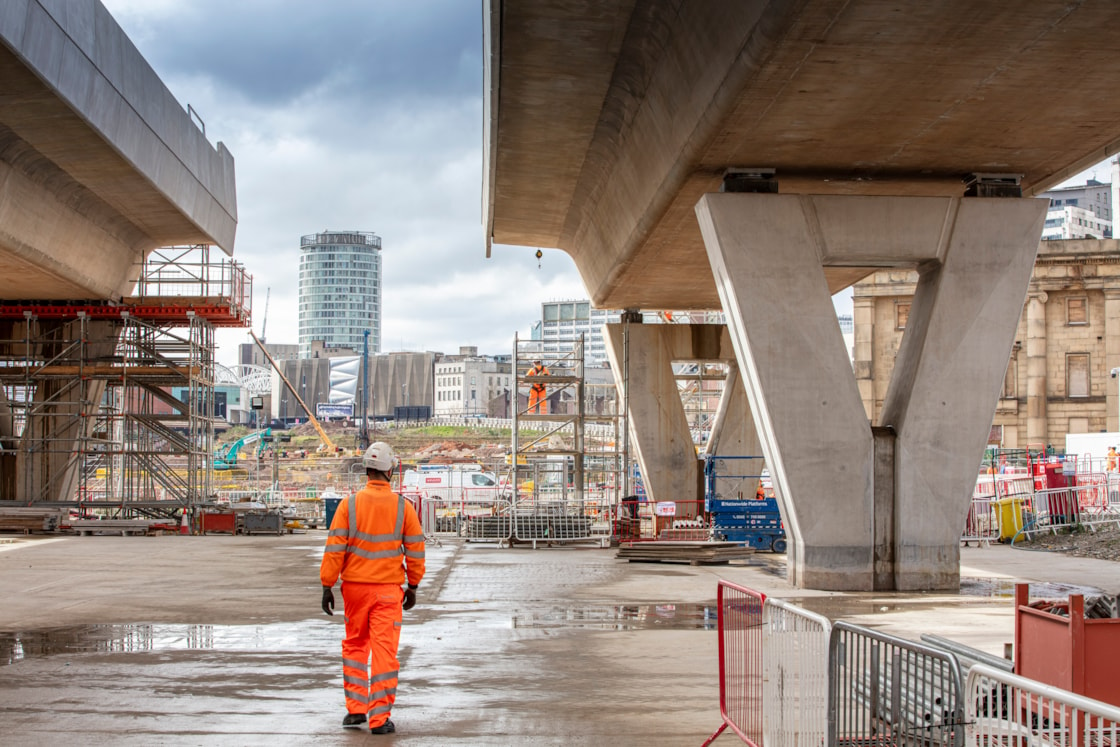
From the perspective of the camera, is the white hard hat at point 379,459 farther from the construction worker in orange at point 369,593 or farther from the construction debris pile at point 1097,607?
the construction debris pile at point 1097,607

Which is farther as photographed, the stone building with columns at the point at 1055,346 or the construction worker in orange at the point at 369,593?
the stone building with columns at the point at 1055,346

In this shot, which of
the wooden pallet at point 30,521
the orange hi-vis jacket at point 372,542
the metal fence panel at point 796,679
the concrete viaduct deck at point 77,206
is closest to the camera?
the metal fence panel at point 796,679

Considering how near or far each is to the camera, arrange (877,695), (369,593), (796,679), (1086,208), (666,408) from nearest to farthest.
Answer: (877,695) < (796,679) < (369,593) < (666,408) < (1086,208)

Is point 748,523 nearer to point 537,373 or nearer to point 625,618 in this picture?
point 625,618

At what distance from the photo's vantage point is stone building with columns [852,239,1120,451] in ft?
194

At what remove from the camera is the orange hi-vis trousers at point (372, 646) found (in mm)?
7930

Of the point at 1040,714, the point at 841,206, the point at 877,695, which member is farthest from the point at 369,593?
the point at 841,206

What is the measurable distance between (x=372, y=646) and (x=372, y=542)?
718 millimetres

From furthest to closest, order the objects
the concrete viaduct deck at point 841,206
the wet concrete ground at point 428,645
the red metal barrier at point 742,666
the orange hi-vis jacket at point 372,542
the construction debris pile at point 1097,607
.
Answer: the concrete viaduct deck at point 841,206, the wet concrete ground at point 428,645, the orange hi-vis jacket at point 372,542, the red metal barrier at point 742,666, the construction debris pile at point 1097,607

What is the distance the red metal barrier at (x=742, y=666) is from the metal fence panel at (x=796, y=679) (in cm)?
18

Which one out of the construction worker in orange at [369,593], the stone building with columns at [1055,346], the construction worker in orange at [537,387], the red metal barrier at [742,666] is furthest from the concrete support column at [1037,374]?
the construction worker in orange at [369,593]

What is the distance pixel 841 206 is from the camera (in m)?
18.4

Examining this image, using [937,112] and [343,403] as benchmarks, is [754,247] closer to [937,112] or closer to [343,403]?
[937,112]

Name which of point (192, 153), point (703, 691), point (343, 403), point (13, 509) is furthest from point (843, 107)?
point (343, 403)
